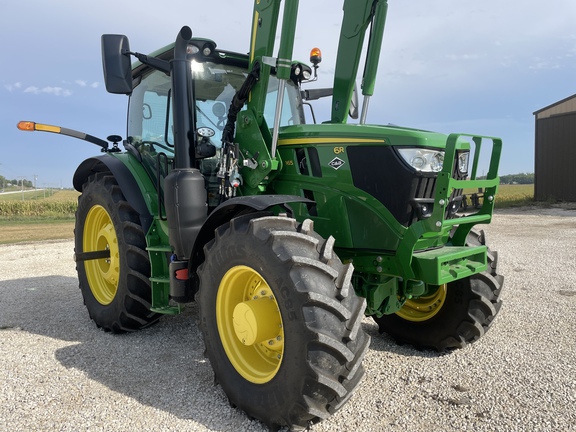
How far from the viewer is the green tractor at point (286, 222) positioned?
2.48 metres

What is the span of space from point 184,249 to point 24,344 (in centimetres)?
198

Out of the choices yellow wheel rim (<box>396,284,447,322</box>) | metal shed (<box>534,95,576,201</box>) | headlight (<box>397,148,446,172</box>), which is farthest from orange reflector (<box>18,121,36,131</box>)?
metal shed (<box>534,95,576,201</box>)

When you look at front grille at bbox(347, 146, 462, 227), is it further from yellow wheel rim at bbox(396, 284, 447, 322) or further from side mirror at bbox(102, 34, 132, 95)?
side mirror at bbox(102, 34, 132, 95)

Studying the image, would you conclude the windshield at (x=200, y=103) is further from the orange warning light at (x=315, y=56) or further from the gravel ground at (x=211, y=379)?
the gravel ground at (x=211, y=379)

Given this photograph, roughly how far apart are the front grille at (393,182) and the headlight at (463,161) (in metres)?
0.34

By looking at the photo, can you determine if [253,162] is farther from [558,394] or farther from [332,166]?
[558,394]

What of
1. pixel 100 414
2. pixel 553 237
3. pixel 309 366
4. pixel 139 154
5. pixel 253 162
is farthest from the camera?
pixel 553 237

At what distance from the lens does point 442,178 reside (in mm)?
2664

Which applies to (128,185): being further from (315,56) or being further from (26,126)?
(315,56)

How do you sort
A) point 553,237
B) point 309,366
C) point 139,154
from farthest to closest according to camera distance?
point 553,237 < point 139,154 < point 309,366

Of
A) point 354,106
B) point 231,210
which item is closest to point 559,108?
point 354,106

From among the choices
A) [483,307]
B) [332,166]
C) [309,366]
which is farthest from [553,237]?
[309,366]

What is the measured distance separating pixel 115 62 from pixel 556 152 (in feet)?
78.6

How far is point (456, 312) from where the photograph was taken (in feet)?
12.1
